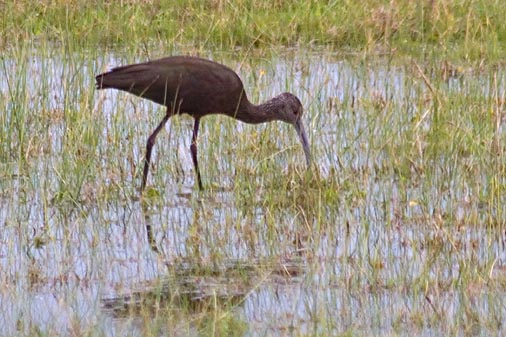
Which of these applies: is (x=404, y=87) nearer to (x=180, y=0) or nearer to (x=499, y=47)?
(x=499, y=47)

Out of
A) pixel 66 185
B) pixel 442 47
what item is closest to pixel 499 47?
pixel 442 47

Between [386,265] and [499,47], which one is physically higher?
[499,47]

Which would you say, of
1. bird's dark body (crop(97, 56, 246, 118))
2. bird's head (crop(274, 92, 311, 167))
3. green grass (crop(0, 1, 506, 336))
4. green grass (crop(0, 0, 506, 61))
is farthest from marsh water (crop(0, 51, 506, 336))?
green grass (crop(0, 0, 506, 61))

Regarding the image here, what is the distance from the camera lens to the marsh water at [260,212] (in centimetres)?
579

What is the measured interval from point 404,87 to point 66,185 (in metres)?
2.97

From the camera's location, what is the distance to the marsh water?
19.0 ft

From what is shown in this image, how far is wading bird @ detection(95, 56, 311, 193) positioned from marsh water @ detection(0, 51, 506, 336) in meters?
0.16

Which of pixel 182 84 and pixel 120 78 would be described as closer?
pixel 120 78

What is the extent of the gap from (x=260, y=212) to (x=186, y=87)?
1.13 metres

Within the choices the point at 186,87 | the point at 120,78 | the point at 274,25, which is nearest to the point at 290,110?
the point at 186,87

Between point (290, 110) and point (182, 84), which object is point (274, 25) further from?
point (182, 84)

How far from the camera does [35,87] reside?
9266mm

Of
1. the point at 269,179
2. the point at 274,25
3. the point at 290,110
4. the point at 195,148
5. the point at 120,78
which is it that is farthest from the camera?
the point at 274,25

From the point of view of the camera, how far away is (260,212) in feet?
23.9
